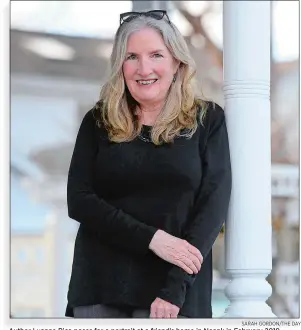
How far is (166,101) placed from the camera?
5.96 feet

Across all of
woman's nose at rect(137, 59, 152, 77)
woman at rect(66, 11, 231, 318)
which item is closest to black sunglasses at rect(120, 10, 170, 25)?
woman at rect(66, 11, 231, 318)

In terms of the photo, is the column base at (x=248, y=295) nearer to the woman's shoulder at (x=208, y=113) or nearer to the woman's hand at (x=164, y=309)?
the woman's hand at (x=164, y=309)

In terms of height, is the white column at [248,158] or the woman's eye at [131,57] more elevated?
the woman's eye at [131,57]

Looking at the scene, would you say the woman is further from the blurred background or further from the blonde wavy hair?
the blurred background

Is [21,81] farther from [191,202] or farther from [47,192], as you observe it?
[191,202]

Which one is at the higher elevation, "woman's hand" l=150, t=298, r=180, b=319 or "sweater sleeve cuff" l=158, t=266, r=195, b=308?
"sweater sleeve cuff" l=158, t=266, r=195, b=308

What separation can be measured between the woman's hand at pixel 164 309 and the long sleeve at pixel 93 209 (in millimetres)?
113

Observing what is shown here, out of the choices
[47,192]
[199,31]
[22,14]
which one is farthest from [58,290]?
[199,31]

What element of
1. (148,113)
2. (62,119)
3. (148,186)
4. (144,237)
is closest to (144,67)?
(148,113)

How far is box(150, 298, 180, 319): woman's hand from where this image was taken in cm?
171

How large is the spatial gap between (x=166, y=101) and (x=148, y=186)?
20 centimetres

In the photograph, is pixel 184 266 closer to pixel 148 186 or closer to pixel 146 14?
pixel 148 186

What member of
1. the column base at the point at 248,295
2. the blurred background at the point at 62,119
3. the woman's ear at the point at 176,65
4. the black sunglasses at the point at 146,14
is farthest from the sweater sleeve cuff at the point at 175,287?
the blurred background at the point at 62,119

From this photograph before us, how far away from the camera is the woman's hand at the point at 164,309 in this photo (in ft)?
5.62
